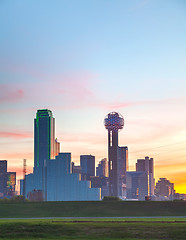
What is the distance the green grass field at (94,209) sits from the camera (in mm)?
77375

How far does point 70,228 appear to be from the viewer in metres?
44.7

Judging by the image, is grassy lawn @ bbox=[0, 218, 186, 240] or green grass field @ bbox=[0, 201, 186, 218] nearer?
grassy lawn @ bbox=[0, 218, 186, 240]

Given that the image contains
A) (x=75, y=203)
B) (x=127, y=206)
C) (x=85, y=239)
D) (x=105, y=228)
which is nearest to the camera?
(x=85, y=239)

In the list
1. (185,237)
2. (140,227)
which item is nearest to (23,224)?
(140,227)

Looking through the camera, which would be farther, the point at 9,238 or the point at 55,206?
the point at 55,206

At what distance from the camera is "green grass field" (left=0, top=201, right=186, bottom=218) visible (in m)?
77.4

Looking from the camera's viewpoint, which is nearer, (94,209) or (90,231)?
(90,231)

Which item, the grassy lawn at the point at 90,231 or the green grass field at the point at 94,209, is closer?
the grassy lawn at the point at 90,231

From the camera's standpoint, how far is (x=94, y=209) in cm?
8225

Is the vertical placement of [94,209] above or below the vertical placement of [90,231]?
below

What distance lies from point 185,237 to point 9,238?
52.9 feet

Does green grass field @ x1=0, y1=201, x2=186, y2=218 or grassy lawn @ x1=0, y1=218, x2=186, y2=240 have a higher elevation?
grassy lawn @ x1=0, y1=218, x2=186, y2=240

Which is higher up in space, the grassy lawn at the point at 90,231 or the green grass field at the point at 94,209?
the grassy lawn at the point at 90,231

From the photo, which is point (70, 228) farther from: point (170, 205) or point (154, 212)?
point (170, 205)
